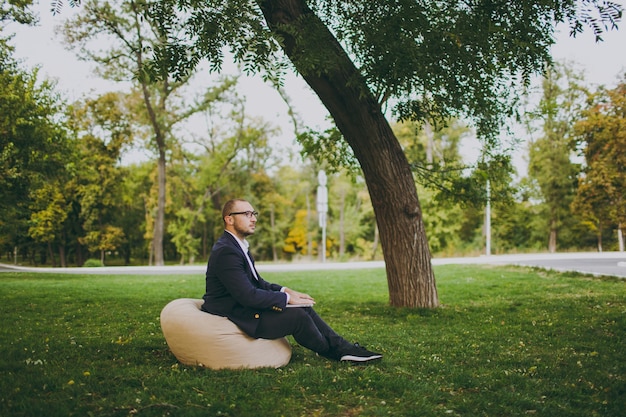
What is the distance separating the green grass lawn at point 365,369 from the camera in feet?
14.0

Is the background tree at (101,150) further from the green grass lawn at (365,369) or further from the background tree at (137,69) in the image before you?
the green grass lawn at (365,369)

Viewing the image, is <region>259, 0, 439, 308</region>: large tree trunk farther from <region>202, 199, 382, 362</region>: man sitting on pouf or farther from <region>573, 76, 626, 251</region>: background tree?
<region>573, 76, 626, 251</region>: background tree

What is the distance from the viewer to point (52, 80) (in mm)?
22016

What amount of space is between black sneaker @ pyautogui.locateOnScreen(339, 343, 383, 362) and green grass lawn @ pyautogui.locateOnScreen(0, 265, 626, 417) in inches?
3.4

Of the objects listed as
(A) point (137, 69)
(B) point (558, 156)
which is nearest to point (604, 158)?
(B) point (558, 156)

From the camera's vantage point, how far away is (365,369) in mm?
5410

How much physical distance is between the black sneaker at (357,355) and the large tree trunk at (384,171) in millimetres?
→ 3867

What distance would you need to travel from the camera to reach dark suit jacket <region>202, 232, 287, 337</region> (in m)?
5.42

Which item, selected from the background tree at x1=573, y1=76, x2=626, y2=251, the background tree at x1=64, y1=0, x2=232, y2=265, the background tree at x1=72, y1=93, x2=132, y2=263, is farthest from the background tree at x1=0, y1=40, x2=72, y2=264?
the background tree at x1=573, y1=76, x2=626, y2=251

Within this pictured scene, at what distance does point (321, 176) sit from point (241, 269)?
2749 centimetres

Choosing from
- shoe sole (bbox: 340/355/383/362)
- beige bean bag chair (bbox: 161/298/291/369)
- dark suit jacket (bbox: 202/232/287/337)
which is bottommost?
shoe sole (bbox: 340/355/383/362)

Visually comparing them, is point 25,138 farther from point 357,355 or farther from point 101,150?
point 101,150

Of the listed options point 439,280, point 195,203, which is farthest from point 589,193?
point 195,203

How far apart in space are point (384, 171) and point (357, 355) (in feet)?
13.9
